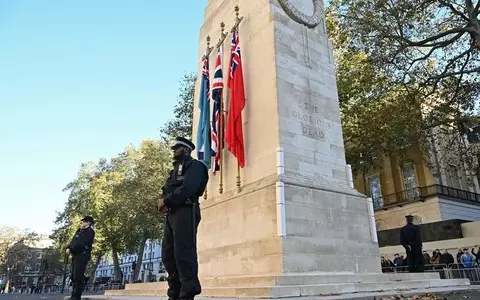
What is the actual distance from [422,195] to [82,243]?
2679 centimetres

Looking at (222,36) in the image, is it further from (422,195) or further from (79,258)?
(422,195)

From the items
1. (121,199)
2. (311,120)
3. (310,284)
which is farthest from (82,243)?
(121,199)

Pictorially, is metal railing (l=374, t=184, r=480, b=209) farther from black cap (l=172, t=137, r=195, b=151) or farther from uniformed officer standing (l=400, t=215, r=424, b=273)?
black cap (l=172, t=137, r=195, b=151)

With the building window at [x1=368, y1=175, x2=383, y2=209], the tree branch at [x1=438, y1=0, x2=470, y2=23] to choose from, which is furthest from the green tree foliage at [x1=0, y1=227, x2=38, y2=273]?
the tree branch at [x1=438, y1=0, x2=470, y2=23]

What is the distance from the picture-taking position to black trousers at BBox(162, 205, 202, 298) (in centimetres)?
396

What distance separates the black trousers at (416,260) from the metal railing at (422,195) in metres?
19.1

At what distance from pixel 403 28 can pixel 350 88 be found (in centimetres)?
401

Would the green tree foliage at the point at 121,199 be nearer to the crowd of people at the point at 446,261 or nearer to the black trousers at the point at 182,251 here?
the crowd of people at the point at 446,261

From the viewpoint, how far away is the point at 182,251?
406 centimetres

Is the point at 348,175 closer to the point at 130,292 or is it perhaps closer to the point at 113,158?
the point at 130,292

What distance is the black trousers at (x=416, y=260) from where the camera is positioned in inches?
414

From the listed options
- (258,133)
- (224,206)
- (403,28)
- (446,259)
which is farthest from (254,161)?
(403,28)

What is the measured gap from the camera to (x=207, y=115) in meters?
11.3

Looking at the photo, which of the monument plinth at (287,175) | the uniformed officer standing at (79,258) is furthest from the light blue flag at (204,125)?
the uniformed officer standing at (79,258)
